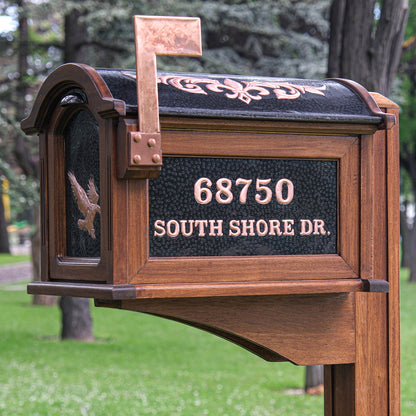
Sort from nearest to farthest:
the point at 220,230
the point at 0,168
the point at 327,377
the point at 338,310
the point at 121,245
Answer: the point at 121,245 → the point at 220,230 → the point at 338,310 → the point at 327,377 → the point at 0,168

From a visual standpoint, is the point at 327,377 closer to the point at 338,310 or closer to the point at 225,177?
the point at 338,310

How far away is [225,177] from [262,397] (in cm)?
631

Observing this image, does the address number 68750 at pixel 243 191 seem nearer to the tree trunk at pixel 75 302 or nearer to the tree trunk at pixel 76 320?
the tree trunk at pixel 75 302

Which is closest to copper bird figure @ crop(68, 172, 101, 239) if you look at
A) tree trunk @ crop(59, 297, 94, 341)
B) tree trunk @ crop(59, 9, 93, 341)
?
tree trunk @ crop(59, 9, 93, 341)

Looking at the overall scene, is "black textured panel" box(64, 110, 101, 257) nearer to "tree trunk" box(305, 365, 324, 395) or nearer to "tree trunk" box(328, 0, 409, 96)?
"tree trunk" box(328, 0, 409, 96)

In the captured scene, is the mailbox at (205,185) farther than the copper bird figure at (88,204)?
No

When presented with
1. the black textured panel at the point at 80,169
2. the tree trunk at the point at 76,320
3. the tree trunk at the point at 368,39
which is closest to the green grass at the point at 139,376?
the tree trunk at the point at 76,320

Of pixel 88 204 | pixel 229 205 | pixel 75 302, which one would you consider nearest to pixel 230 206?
pixel 229 205

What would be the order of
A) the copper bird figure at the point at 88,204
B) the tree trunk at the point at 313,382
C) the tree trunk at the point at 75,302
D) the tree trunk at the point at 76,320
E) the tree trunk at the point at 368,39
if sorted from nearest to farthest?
the copper bird figure at the point at 88,204
the tree trunk at the point at 368,39
the tree trunk at the point at 313,382
the tree trunk at the point at 75,302
the tree trunk at the point at 76,320

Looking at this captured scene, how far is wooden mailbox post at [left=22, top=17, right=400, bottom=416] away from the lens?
1.86 m

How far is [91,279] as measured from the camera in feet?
6.36

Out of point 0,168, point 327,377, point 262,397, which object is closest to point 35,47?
point 0,168

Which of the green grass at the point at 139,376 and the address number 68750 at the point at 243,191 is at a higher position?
the address number 68750 at the point at 243,191

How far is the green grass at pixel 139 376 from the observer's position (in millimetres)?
7375
